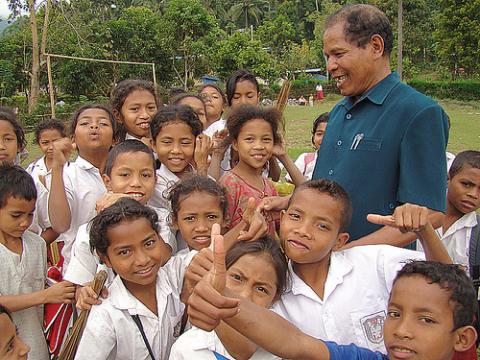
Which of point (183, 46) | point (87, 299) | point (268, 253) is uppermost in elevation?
point (183, 46)

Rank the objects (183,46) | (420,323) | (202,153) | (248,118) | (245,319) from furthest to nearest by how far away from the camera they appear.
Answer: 1. (183,46)
2. (248,118)
3. (202,153)
4. (420,323)
5. (245,319)

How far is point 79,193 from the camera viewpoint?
115 inches

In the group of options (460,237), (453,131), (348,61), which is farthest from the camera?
(453,131)

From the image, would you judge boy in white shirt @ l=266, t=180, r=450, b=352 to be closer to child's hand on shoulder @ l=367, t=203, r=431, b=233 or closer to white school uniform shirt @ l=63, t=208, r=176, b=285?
child's hand on shoulder @ l=367, t=203, r=431, b=233

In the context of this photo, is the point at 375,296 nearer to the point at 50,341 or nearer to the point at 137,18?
the point at 50,341

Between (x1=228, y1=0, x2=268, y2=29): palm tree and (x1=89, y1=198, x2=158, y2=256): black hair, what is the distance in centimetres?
4928

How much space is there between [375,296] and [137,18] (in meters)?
22.0

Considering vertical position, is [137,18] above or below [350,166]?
above

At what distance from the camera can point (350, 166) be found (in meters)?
2.30

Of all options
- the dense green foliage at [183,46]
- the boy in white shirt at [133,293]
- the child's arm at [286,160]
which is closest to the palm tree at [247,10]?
the dense green foliage at [183,46]

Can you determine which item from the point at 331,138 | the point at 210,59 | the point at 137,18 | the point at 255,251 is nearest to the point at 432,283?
the point at 255,251

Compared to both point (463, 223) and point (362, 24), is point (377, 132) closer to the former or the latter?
point (362, 24)

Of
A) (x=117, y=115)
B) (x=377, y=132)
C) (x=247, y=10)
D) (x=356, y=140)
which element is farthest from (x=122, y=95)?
(x=247, y=10)

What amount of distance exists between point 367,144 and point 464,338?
37.5 inches
